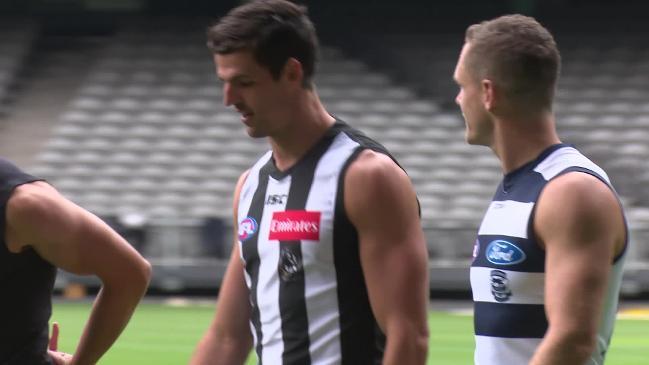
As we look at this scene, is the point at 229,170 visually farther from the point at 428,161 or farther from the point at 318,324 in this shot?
the point at 318,324

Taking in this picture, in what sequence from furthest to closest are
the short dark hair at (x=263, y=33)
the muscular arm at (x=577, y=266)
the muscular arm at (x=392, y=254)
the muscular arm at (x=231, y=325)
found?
1. the muscular arm at (x=231, y=325)
2. the short dark hair at (x=263, y=33)
3. the muscular arm at (x=392, y=254)
4. the muscular arm at (x=577, y=266)

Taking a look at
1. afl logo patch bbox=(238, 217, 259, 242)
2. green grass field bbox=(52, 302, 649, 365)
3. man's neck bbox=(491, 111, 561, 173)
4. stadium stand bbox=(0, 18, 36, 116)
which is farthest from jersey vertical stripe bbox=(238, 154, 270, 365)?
stadium stand bbox=(0, 18, 36, 116)

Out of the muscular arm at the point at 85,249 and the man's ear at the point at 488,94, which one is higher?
the man's ear at the point at 488,94

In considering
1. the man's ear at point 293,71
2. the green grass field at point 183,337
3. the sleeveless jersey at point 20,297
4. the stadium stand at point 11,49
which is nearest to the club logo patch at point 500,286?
the man's ear at point 293,71

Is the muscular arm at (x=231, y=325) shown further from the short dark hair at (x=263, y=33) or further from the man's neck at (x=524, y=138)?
the man's neck at (x=524, y=138)

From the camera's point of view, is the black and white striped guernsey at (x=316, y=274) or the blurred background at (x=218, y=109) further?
the blurred background at (x=218, y=109)

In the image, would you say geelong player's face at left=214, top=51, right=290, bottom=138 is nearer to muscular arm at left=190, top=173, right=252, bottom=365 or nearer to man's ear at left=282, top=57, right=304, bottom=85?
man's ear at left=282, top=57, right=304, bottom=85

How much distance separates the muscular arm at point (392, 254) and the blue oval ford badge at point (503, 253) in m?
0.17

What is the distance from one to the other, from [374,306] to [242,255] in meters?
0.39

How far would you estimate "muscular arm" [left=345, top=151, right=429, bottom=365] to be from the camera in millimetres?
3150

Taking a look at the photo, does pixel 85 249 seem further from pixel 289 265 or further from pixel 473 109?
pixel 473 109

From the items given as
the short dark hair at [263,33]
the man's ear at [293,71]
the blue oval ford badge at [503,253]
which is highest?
the short dark hair at [263,33]

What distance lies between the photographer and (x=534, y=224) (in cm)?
318

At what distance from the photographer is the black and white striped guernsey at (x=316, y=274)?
323 centimetres
